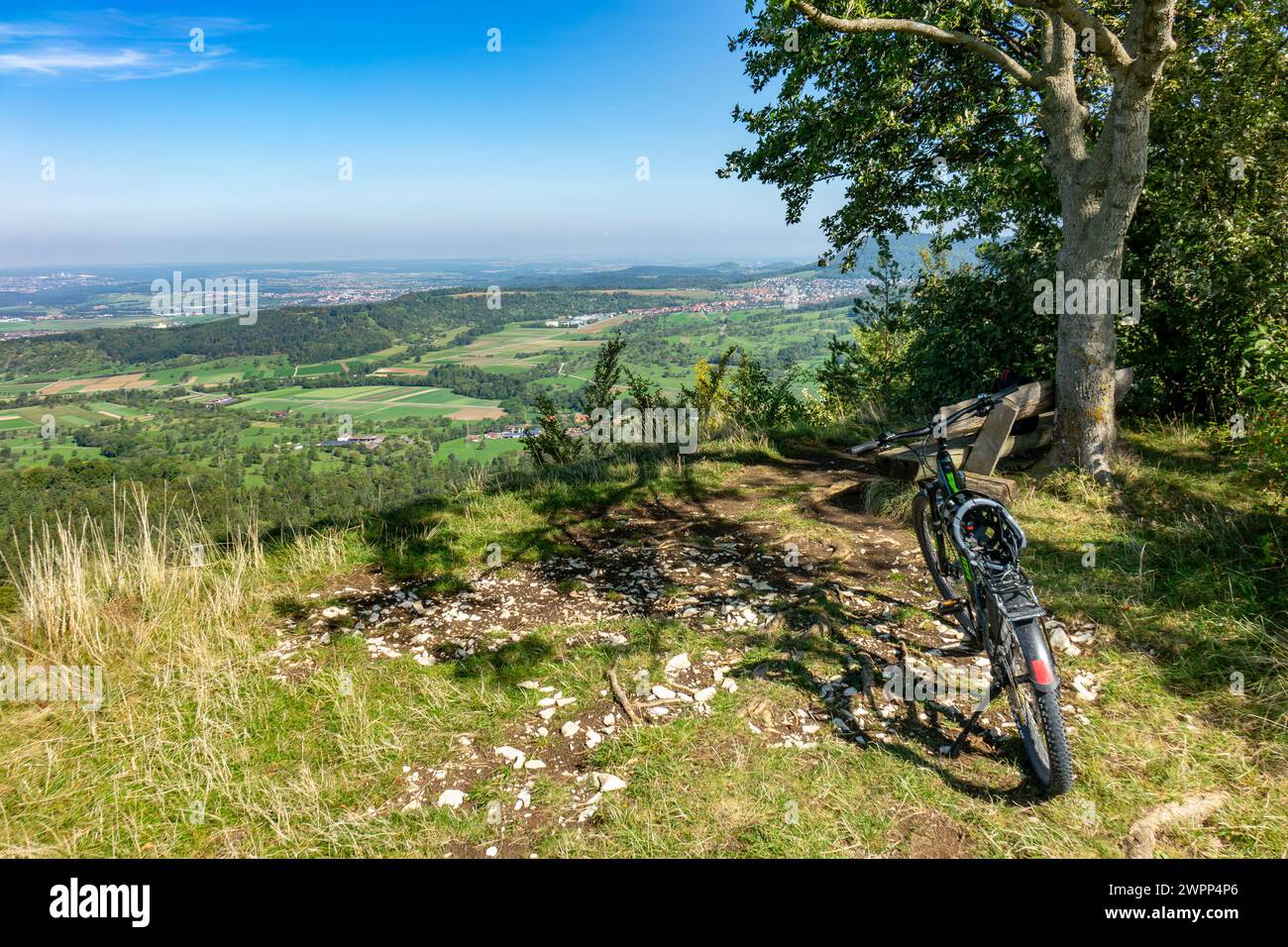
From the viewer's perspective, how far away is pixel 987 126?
9547 mm

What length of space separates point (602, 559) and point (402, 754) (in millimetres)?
3154

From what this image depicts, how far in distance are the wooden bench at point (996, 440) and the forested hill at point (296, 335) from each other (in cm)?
6772

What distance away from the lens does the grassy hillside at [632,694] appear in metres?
2.92

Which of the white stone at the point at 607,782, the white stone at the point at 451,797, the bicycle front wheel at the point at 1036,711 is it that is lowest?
the white stone at the point at 451,797

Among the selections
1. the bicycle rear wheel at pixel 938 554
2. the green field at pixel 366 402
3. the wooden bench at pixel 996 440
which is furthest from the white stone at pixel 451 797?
the green field at pixel 366 402

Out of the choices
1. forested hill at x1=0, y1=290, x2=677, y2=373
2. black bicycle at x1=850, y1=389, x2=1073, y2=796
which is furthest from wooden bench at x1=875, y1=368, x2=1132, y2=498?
forested hill at x1=0, y1=290, x2=677, y2=373

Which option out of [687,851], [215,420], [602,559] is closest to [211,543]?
[602,559]

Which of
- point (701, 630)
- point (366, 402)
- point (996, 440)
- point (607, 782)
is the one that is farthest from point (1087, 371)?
point (366, 402)

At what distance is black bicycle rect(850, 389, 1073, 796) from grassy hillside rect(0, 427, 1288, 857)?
0.26m

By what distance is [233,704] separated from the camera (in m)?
3.92

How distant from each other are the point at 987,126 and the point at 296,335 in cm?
9649

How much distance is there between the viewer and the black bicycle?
9.57 feet

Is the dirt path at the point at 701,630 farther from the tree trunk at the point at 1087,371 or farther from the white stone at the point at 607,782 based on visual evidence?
the tree trunk at the point at 1087,371
